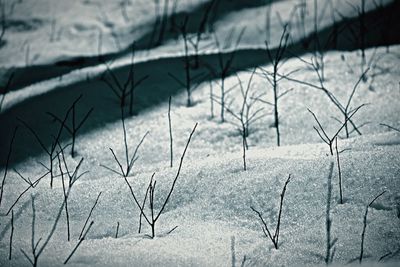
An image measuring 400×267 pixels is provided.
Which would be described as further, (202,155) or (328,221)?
(202,155)

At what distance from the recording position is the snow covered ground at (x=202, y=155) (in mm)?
872

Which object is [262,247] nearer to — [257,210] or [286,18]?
[257,210]

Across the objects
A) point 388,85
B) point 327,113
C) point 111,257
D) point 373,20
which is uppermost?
point 373,20

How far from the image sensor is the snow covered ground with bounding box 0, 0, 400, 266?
2.86ft

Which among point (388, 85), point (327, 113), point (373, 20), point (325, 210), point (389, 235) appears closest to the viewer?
point (389, 235)

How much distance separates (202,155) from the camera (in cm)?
151

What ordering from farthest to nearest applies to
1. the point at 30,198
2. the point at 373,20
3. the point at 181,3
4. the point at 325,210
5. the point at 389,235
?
1. the point at 181,3
2. the point at 373,20
3. the point at 30,198
4. the point at 325,210
5. the point at 389,235

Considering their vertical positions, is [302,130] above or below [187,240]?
above

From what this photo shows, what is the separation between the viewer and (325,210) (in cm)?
93

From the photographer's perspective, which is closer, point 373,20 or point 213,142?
point 213,142

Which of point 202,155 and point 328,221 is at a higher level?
point 202,155

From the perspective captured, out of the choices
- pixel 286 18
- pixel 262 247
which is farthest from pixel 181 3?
pixel 262 247

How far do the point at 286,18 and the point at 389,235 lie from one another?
2282mm

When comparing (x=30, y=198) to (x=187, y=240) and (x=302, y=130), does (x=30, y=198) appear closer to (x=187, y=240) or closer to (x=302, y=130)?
(x=187, y=240)
